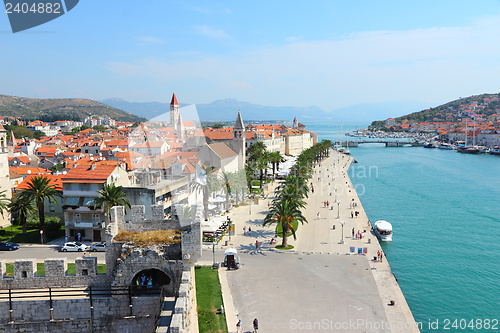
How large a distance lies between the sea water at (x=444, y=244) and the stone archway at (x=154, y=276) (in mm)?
17306

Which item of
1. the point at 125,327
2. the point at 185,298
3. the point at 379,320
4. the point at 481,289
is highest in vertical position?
the point at 185,298

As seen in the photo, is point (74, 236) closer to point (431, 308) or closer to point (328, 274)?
point (328, 274)

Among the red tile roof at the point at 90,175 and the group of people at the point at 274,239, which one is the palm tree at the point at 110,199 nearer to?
the red tile roof at the point at 90,175

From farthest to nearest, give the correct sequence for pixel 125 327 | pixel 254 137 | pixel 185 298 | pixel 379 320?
1. pixel 254 137
2. pixel 379 320
3. pixel 125 327
4. pixel 185 298

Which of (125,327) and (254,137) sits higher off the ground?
(254,137)

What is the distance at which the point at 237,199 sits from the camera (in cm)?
5478

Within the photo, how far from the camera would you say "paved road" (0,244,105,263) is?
96.2ft

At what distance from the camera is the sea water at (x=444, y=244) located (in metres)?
26.4

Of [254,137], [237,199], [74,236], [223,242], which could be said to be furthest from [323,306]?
[254,137]

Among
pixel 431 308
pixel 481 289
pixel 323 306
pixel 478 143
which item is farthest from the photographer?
pixel 478 143

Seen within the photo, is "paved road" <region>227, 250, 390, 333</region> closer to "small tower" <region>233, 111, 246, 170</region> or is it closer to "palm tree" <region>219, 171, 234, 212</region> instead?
"palm tree" <region>219, 171, 234, 212</region>

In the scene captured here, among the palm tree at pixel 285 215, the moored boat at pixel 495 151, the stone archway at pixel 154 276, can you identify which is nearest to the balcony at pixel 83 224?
the palm tree at pixel 285 215

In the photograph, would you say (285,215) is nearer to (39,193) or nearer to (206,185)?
(206,185)

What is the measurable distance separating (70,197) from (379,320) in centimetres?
2822
